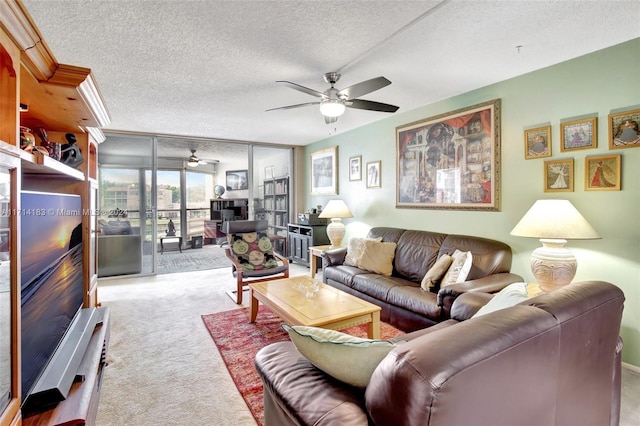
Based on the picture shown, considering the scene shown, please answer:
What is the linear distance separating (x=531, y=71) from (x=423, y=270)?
215cm

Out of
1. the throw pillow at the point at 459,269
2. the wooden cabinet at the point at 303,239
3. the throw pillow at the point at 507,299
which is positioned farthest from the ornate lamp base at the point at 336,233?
the throw pillow at the point at 507,299

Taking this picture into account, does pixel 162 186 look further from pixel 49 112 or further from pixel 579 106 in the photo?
pixel 579 106

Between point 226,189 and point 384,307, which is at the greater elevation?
point 226,189

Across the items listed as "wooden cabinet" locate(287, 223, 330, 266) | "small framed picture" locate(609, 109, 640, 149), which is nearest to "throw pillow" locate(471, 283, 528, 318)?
"small framed picture" locate(609, 109, 640, 149)

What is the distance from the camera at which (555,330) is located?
1.11 metres

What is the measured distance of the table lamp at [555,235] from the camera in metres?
2.23

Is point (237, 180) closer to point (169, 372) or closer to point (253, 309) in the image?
point (253, 309)

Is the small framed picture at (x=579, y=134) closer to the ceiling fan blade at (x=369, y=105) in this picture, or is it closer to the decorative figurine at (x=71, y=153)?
the ceiling fan blade at (x=369, y=105)

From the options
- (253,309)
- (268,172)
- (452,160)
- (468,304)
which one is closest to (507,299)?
(468,304)

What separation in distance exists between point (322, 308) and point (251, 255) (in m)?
1.95

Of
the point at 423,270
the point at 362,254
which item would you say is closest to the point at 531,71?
the point at 423,270

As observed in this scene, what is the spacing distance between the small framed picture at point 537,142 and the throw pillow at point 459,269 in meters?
1.08

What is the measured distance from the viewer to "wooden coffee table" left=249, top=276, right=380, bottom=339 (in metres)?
2.33

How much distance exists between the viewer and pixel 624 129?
231 cm
